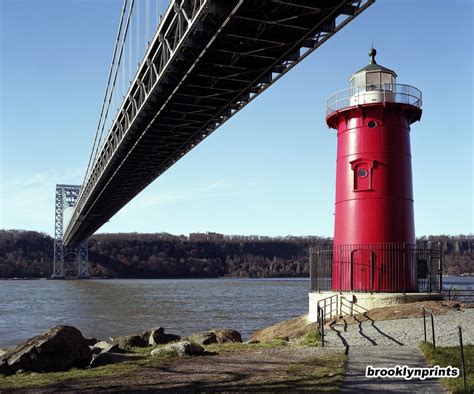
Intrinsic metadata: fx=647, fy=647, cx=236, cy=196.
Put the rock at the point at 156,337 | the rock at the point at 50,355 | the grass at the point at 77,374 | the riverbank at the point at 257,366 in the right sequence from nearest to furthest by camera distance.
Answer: the riverbank at the point at 257,366 < the grass at the point at 77,374 < the rock at the point at 50,355 < the rock at the point at 156,337

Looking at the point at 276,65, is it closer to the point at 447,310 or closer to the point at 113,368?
the point at 447,310

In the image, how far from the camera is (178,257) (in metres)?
145

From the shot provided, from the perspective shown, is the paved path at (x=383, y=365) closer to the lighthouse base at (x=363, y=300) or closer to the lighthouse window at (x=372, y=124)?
the lighthouse base at (x=363, y=300)

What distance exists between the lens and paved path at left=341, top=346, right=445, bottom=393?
25.6 ft

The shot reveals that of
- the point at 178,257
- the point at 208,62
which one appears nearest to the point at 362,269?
the point at 208,62

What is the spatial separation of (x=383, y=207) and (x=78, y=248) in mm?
92569

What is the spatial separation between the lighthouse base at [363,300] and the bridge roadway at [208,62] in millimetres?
6267

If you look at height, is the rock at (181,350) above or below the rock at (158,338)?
above

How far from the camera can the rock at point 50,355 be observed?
11734mm

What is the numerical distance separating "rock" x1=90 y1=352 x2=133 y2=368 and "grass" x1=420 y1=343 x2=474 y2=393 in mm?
5374

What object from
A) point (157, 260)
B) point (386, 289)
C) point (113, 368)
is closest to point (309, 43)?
point (386, 289)

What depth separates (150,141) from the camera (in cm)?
2777

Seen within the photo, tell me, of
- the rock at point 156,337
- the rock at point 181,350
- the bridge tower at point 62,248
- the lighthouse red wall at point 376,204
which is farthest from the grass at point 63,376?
the bridge tower at point 62,248

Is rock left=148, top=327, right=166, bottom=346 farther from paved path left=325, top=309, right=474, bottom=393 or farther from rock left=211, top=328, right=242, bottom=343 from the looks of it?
paved path left=325, top=309, right=474, bottom=393
